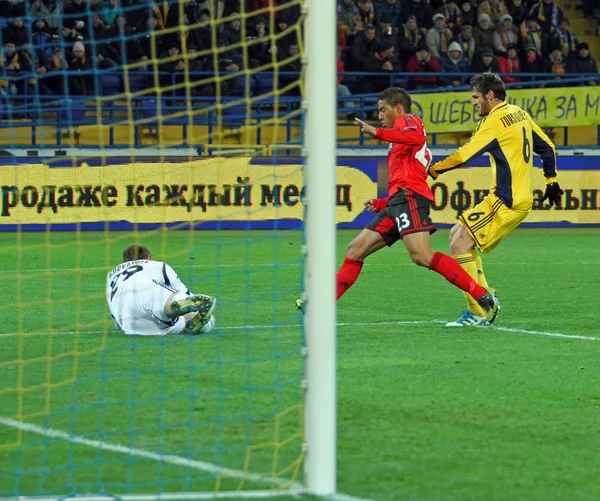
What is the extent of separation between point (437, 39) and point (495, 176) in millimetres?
14610

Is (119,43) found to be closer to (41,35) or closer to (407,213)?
(41,35)

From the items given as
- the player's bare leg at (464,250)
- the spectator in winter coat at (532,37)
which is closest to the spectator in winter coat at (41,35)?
the spectator in winter coat at (532,37)

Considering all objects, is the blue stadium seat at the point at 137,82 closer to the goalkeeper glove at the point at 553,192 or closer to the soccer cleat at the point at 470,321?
the goalkeeper glove at the point at 553,192

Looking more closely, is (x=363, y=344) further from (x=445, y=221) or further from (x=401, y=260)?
(x=445, y=221)

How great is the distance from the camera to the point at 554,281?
14.0 m

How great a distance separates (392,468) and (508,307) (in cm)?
643


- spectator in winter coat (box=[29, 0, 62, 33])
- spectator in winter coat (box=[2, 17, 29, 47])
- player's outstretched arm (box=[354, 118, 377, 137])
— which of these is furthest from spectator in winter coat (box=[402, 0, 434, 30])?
player's outstretched arm (box=[354, 118, 377, 137])

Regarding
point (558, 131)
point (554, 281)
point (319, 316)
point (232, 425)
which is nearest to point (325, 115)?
point (319, 316)

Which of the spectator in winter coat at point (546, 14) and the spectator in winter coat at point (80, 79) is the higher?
the spectator in winter coat at point (546, 14)

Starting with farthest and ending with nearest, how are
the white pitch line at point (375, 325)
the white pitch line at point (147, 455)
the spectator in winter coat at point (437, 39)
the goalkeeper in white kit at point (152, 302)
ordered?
the spectator in winter coat at point (437, 39)
the white pitch line at point (375, 325)
the goalkeeper in white kit at point (152, 302)
the white pitch line at point (147, 455)

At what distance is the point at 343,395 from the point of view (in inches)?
283

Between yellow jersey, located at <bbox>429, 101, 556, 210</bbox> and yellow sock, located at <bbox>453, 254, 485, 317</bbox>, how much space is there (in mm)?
566

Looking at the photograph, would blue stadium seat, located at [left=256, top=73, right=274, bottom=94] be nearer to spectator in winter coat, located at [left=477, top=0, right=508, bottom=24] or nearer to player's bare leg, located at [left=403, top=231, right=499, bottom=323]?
spectator in winter coat, located at [left=477, top=0, right=508, bottom=24]

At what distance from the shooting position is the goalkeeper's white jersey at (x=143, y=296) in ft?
30.7
